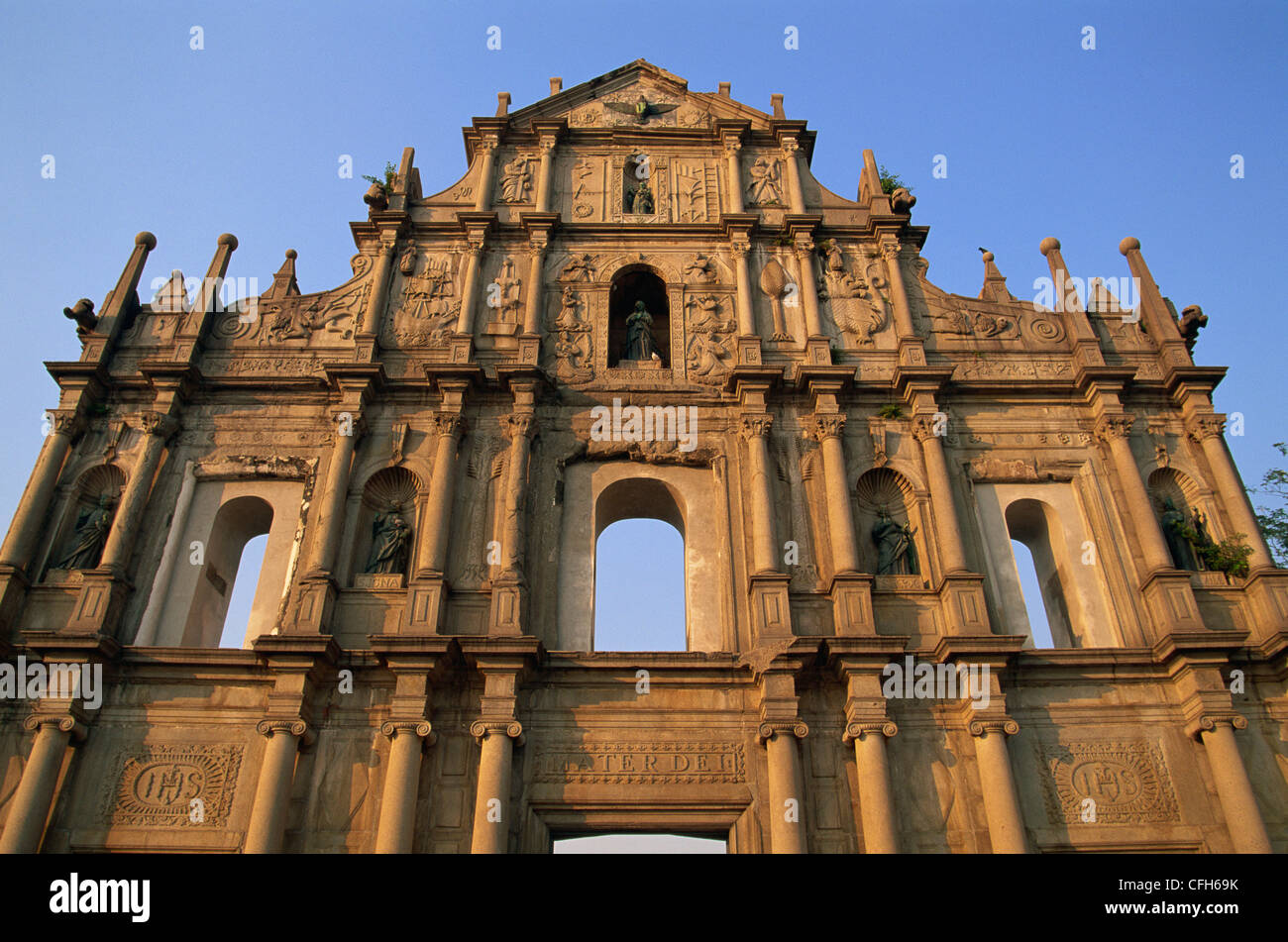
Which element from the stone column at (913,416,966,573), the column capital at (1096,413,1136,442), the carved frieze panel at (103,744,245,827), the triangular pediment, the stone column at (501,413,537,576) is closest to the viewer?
the carved frieze panel at (103,744,245,827)

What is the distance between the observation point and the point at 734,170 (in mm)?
17844

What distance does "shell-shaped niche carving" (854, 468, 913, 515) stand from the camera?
1441cm

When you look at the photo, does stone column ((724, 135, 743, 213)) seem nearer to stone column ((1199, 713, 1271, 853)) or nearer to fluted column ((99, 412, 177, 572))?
fluted column ((99, 412, 177, 572))

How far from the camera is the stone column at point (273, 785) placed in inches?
431

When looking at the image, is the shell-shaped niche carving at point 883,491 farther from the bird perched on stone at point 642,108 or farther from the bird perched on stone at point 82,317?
the bird perched on stone at point 82,317

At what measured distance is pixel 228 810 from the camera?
38.2 ft

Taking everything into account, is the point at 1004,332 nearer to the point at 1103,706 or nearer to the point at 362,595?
the point at 1103,706

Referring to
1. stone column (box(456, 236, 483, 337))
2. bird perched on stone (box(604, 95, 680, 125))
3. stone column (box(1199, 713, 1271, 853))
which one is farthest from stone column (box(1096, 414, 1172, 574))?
bird perched on stone (box(604, 95, 680, 125))

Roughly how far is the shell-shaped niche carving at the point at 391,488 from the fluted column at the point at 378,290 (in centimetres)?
257

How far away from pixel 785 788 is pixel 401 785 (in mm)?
4341

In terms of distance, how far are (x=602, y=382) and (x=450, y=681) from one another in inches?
207

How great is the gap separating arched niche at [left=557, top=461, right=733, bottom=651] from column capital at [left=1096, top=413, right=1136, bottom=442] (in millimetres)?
5776
